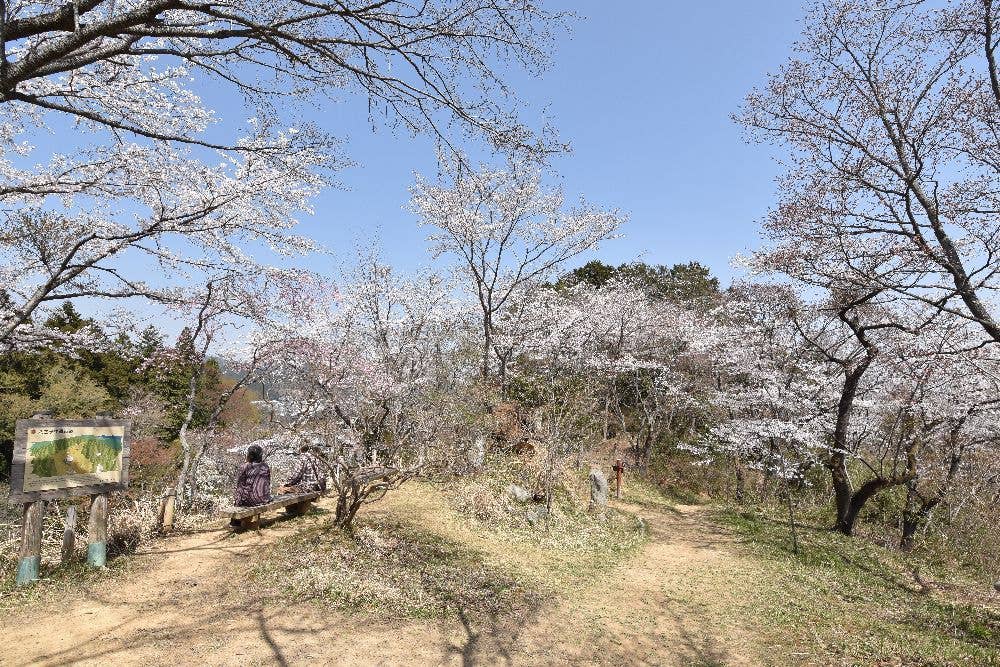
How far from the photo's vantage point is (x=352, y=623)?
15.7 feet

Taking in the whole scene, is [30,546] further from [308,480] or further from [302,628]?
[308,480]

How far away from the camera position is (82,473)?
18.5 feet

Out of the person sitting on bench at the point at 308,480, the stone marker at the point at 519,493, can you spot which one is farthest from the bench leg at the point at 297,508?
the stone marker at the point at 519,493

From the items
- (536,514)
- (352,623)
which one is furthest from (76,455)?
(536,514)

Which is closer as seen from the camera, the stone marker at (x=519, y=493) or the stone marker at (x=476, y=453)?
the stone marker at (x=519, y=493)

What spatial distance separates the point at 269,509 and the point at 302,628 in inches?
119

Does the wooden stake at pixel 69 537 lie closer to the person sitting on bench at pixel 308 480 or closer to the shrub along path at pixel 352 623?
the shrub along path at pixel 352 623

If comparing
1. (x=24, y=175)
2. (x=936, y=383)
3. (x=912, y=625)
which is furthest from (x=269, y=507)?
(x=936, y=383)

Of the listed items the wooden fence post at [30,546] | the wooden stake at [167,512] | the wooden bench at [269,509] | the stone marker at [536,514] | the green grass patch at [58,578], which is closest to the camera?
the green grass patch at [58,578]

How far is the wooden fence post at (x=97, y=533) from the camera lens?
18.6ft

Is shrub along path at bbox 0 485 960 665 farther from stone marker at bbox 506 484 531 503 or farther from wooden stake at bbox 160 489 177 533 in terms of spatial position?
stone marker at bbox 506 484 531 503

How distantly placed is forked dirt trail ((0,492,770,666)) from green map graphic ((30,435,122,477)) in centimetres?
→ 124

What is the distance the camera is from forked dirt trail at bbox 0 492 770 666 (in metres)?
4.12

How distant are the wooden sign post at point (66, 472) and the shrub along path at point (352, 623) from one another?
47 cm
